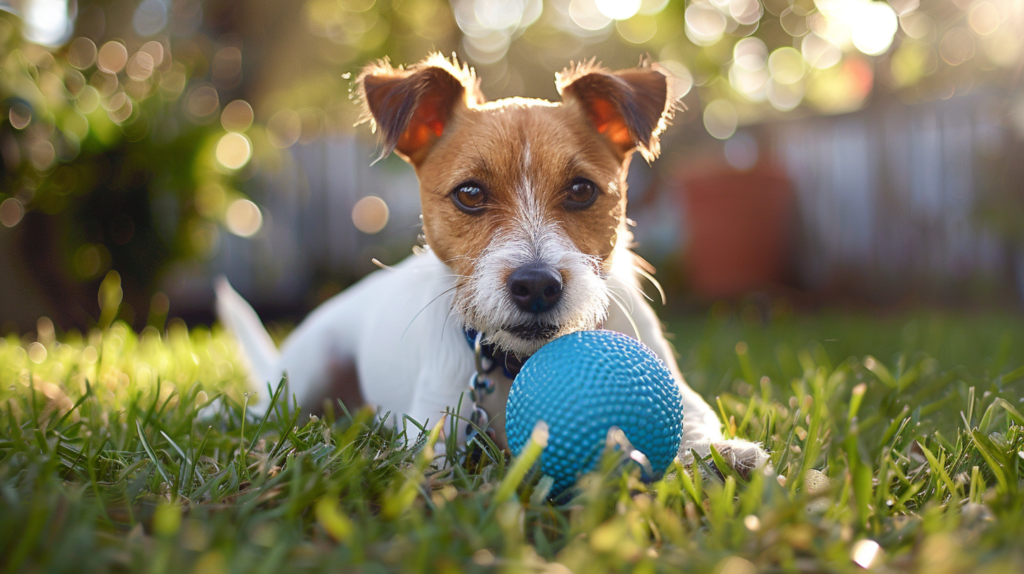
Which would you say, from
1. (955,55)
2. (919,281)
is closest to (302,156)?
(919,281)

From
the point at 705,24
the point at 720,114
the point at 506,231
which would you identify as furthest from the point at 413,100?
the point at 720,114

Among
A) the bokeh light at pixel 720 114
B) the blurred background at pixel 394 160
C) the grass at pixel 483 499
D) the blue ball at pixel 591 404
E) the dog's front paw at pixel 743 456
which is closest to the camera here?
the grass at pixel 483 499

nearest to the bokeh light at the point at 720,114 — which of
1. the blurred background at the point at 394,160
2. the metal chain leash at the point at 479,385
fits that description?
the blurred background at the point at 394,160

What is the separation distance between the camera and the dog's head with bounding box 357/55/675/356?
2064mm

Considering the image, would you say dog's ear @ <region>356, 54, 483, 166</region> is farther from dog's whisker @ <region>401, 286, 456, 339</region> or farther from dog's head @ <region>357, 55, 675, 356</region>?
dog's whisker @ <region>401, 286, 456, 339</region>

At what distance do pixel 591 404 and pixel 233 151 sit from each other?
208 inches

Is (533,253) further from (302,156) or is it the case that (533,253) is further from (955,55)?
(955,55)

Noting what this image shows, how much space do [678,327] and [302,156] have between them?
269 inches

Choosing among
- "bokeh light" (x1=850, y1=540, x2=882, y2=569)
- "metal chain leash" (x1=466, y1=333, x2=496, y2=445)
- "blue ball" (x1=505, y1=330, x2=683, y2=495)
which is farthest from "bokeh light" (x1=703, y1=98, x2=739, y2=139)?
"bokeh light" (x1=850, y1=540, x2=882, y2=569)

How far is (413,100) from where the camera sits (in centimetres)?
242

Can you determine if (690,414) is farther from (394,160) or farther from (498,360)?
(394,160)

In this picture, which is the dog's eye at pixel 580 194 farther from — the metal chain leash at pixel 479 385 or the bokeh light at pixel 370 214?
the bokeh light at pixel 370 214

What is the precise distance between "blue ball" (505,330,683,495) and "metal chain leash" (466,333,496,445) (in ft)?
0.98

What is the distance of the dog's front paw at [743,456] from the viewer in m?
1.84
